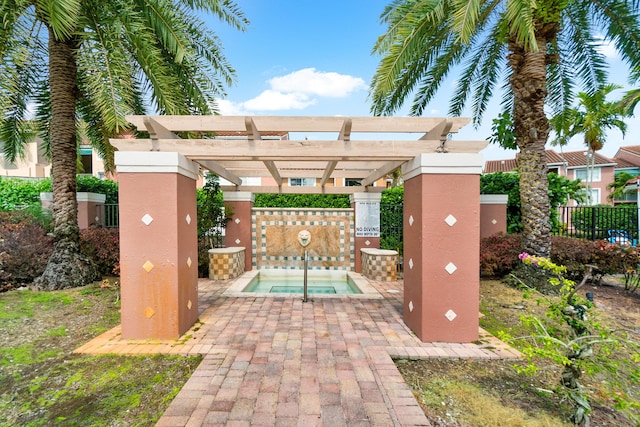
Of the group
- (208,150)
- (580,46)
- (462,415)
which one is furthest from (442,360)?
(580,46)

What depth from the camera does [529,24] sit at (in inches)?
196

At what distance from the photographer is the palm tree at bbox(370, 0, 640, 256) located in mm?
5734

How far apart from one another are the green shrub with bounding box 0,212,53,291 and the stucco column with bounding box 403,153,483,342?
852 cm

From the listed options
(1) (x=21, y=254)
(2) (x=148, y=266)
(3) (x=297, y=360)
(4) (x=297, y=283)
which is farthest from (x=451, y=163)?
(1) (x=21, y=254)

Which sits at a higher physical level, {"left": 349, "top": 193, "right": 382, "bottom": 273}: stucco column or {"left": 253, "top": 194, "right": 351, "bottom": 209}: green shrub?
{"left": 253, "top": 194, "right": 351, "bottom": 209}: green shrub

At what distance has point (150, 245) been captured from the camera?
4.11m

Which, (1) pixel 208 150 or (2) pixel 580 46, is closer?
(1) pixel 208 150

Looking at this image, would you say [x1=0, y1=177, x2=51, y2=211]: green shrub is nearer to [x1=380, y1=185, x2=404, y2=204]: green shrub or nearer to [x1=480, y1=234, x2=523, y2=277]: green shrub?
[x1=380, y1=185, x2=404, y2=204]: green shrub

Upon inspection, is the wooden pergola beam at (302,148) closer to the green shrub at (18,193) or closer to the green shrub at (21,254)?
the green shrub at (21,254)

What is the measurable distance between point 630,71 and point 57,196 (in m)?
13.3

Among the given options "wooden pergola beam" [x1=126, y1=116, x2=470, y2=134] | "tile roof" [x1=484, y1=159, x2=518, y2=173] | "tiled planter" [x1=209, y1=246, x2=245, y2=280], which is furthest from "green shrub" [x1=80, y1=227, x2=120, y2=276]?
"tile roof" [x1=484, y1=159, x2=518, y2=173]

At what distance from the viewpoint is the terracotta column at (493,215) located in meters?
9.07

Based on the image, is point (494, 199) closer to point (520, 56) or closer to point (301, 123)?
point (520, 56)

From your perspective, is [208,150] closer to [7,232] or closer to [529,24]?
[529,24]
